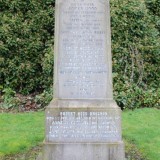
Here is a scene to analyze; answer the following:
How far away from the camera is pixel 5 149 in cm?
785

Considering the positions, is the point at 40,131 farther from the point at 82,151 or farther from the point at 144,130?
the point at 82,151

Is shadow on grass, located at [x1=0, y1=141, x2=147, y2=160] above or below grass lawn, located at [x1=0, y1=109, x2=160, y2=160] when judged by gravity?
below

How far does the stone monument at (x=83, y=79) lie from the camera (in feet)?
22.5

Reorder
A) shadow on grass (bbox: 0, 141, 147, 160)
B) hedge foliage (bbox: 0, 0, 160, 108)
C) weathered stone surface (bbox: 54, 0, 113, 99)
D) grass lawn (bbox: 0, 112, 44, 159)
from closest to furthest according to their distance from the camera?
weathered stone surface (bbox: 54, 0, 113, 99) → shadow on grass (bbox: 0, 141, 147, 160) → grass lawn (bbox: 0, 112, 44, 159) → hedge foliage (bbox: 0, 0, 160, 108)

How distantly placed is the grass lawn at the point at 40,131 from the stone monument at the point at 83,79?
1.17m

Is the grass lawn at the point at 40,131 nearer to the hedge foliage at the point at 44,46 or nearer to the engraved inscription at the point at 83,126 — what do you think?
the engraved inscription at the point at 83,126

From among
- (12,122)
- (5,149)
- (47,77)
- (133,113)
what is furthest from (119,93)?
(5,149)

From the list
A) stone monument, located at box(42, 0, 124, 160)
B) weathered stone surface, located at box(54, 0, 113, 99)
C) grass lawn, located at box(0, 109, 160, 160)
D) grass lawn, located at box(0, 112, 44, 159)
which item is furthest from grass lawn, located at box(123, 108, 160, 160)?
grass lawn, located at box(0, 112, 44, 159)

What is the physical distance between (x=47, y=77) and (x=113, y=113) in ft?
21.5

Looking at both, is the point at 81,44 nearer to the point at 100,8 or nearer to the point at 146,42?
the point at 100,8

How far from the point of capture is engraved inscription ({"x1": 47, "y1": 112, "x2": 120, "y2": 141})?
686 centimetres

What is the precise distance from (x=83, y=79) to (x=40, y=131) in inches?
107

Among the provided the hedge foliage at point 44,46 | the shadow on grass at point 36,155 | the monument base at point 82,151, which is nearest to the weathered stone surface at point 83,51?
the monument base at point 82,151

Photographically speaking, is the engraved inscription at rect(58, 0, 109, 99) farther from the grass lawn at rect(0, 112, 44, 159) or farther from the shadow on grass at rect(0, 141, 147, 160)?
Answer: the grass lawn at rect(0, 112, 44, 159)
